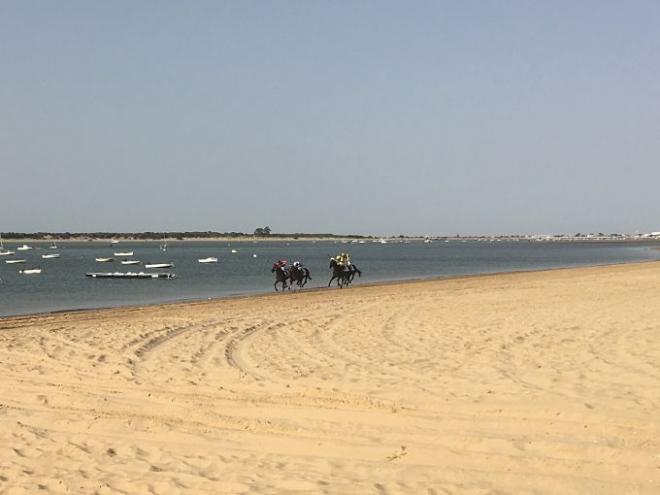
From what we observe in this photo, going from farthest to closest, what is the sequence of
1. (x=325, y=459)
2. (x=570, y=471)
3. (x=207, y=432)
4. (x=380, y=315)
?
(x=380, y=315) → (x=207, y=432) → (x=325, y=459) → (x=570, y=471)

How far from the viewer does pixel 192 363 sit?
12.2 m

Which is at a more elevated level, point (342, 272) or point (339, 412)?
point (342, 272)

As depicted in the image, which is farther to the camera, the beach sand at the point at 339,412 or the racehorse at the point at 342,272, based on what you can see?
the racehorse at the point at 342,272

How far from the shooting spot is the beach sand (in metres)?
6.33

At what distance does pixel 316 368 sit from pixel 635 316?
882 centimetres

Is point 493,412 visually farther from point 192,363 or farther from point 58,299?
point 58,299

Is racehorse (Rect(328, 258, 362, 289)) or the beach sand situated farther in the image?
racehorse (Rect(328, 258, 362, 289))

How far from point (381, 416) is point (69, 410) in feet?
12.3

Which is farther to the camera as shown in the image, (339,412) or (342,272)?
(342,272)

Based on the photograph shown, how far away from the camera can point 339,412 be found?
8.43m

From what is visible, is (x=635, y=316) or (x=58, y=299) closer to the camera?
(x=635, y=316)

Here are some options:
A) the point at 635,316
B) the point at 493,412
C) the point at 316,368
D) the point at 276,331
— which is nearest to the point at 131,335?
the point at 276,331

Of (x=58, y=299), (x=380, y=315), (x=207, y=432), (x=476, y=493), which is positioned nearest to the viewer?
(x=476, y=493)

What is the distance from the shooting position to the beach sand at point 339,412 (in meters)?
6.33
